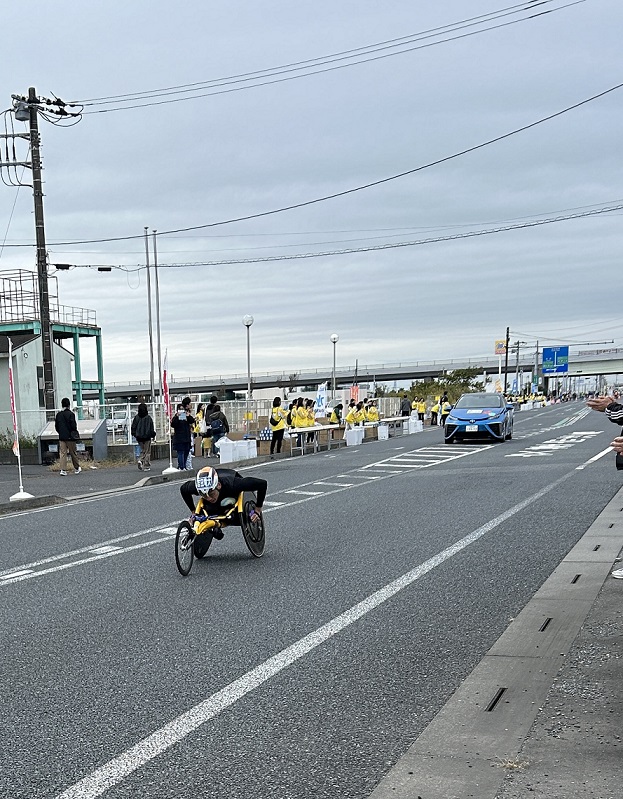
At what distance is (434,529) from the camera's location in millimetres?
10484

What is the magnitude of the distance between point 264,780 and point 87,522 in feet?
29.9

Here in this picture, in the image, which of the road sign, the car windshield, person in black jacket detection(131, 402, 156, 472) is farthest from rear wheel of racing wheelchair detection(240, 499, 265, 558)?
the road sign

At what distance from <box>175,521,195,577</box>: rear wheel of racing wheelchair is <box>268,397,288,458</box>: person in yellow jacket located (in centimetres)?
1666

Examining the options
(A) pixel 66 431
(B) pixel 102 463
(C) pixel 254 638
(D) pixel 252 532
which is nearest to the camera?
(C) pixel 254 638

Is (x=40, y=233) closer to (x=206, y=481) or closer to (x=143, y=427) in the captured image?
(x=143, y=427)

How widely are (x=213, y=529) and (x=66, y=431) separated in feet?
43.4

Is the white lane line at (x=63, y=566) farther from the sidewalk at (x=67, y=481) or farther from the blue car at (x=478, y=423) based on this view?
the blue car at (x=478, y=423)

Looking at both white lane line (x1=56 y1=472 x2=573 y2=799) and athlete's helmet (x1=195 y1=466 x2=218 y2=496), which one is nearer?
white lane line (x1=56 y1=472 x2=573 y2=799)

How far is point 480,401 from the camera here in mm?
27859

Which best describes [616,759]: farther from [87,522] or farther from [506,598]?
[87,522]

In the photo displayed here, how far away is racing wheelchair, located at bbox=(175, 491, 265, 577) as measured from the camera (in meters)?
8.27

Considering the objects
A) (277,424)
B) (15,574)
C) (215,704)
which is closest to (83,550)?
(15,574)

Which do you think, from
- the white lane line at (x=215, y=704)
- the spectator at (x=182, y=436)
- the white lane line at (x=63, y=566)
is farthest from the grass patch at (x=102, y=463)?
the white lane line at (x=215, y=704)

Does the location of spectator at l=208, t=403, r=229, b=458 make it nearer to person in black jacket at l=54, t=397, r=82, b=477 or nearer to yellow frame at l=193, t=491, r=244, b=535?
person in black jacket at l=54, t=397, r=82, b=477
